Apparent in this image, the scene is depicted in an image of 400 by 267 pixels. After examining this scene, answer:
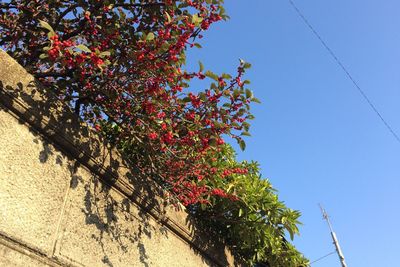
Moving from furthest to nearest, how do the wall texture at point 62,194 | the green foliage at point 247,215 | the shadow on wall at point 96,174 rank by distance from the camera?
the green foliage at point 247,215
the shadow on wall at point 96,174
the wall texture at point 62,194

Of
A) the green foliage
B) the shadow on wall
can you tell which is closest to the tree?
the shadow on wall

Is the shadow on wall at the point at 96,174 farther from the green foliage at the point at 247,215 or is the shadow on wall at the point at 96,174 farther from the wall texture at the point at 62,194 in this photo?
the green foliage at the point at 247,215

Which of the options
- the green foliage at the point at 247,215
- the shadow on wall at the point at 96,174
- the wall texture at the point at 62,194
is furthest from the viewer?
the green foliage at the point at 247,215

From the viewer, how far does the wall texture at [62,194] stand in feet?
8.66

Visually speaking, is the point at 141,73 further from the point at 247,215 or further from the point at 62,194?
the point at 247,215

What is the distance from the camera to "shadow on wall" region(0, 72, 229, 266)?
2884mm

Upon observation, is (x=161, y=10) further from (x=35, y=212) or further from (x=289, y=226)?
(x=289, y=226)

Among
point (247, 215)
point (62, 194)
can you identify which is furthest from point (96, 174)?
point (247, 215)

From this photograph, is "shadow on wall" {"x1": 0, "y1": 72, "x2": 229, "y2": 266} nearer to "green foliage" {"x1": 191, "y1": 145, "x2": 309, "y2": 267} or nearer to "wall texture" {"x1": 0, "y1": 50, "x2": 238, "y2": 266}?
"wall texture" {"x1": 0, "y1": 50, "x2": 238, "y2": 266}

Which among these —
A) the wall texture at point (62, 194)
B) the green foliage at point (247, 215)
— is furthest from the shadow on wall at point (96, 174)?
the green foliage at point (247, 215)

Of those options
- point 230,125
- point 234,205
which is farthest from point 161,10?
point 234,205

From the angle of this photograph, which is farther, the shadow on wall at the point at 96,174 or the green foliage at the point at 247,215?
the green foliage at the point at 247,215

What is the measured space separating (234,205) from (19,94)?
9.88ft

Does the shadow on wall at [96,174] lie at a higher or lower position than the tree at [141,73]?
lower
